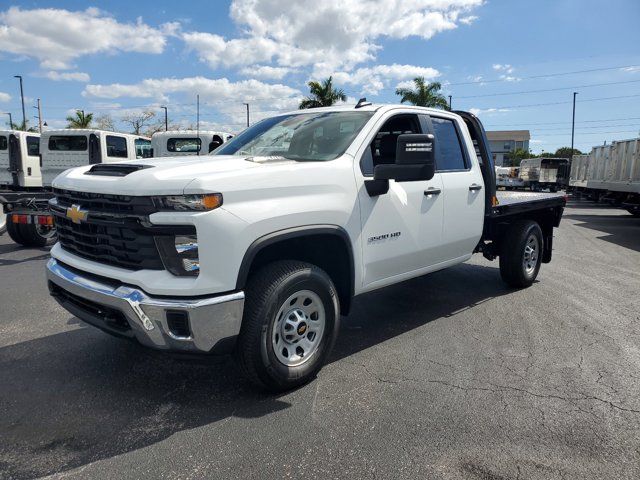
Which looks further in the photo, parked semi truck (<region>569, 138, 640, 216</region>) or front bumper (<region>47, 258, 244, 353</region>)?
parked semi truck (<region>569, 138, 640, 216</region>)

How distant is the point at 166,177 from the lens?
2.70 m

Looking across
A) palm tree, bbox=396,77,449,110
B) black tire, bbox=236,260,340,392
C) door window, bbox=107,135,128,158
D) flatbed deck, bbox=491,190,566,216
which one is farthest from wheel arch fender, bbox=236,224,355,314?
palm tree, bbox=396,77,449,110

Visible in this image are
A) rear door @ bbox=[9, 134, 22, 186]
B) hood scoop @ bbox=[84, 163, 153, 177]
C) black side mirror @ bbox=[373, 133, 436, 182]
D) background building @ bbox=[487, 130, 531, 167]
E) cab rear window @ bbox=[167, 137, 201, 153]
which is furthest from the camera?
background building @ bbox=[487, 130, 531, 167]

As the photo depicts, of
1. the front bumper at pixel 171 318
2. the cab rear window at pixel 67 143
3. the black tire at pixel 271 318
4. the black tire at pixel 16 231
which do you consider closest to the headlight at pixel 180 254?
the front bumper at pixel 171 318

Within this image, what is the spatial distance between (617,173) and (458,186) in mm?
16141

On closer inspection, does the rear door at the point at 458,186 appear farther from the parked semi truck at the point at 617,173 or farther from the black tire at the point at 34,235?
the parked semi truck at the point at 617,173

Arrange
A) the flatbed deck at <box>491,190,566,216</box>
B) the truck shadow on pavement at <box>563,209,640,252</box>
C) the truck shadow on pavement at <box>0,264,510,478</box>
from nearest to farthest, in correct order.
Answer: the truck shadow on pavement at <box>0,264,510,478</box> → the flatbed deck at <box>491,190,566,216</box> → the truck shadow on pavement at <box>563,209,640,252</box>

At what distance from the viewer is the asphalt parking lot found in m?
2.52

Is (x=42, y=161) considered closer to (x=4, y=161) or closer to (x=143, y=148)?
(x=143, y=148)

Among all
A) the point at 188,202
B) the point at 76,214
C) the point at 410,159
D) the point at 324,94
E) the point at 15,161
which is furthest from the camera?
the point at 324,94

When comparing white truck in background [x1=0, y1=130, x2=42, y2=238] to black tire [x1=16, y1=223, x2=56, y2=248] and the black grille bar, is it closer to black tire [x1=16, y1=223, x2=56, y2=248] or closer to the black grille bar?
black tire [x1=16, y1=223, x2=56, y2=248]

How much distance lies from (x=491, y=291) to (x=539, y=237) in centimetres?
101

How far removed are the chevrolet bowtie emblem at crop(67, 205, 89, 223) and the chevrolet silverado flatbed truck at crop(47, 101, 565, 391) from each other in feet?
0.04

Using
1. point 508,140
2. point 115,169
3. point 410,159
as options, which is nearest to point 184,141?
point 115,169
